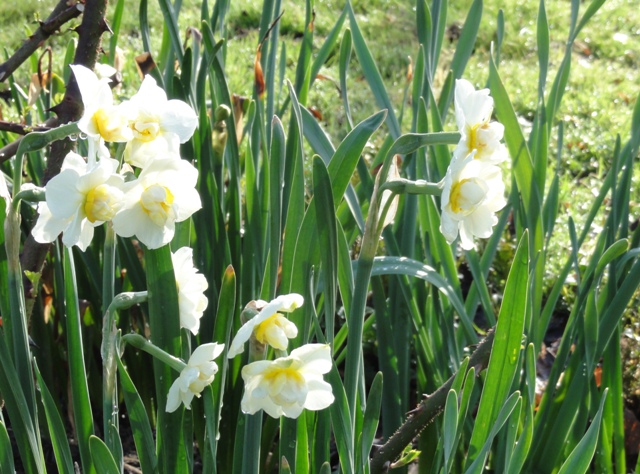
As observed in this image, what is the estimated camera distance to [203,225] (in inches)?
52.8

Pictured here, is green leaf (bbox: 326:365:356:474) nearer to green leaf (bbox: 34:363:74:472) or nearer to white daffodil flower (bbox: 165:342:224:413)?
white daffodil flower (bbox: 165:342:224:413)

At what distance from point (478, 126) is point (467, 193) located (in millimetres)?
81

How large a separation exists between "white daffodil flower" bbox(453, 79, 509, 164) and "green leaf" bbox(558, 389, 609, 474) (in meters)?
0.33

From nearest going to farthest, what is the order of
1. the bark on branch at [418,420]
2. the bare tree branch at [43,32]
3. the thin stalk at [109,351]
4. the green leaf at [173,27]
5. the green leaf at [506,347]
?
the thin stalk at [109,351] < the green leaf at [506,347] < the bark on branch at [418,420] < the bare tree branch at [43,32] < the green leaf at [173,27]

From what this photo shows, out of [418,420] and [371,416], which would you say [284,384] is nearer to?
[371,416]

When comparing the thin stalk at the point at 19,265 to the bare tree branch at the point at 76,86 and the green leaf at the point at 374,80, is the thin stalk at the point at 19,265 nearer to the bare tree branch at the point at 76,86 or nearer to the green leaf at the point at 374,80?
the bare tree branch at the point at 76,86

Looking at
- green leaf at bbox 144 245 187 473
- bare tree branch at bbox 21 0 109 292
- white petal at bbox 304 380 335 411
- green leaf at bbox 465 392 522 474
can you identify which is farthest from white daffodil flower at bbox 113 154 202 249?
bare tree branch at bbox 21 0 109 292

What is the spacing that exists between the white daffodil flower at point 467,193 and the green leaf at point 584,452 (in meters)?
0.26

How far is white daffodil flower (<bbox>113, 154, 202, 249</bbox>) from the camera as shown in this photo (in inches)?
28.4

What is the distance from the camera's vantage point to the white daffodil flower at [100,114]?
0.74 meters

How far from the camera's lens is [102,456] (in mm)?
791

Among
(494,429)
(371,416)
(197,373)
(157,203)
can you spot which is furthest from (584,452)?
(157,203)

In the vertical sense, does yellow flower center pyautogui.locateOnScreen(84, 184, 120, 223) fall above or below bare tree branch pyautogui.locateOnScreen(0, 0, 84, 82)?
below

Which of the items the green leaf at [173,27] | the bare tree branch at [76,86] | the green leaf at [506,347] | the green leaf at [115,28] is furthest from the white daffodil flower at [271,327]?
the green leaf at [115,28]
